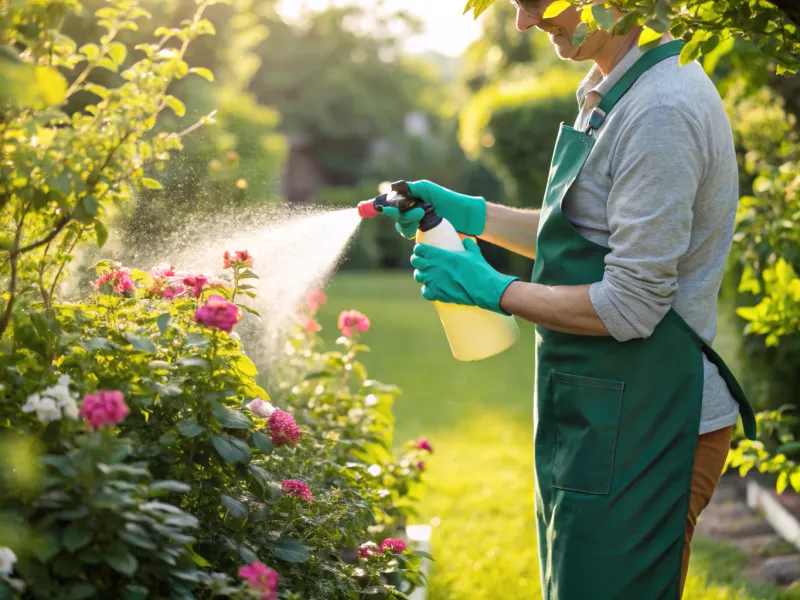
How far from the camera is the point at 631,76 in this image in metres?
1.89

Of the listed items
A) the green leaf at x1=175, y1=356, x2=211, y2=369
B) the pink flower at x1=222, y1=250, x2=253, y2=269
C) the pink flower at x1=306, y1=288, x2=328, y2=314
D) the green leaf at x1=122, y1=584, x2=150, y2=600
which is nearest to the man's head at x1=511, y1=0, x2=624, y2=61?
the pink flower at x1=222, y1=250, x2=253, y2=269

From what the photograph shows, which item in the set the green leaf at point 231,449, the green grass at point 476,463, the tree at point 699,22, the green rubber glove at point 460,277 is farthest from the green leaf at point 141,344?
the green grass at point 476,463

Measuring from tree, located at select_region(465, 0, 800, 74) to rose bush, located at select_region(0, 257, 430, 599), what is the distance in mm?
856

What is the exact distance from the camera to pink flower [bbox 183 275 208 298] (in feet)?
6.79

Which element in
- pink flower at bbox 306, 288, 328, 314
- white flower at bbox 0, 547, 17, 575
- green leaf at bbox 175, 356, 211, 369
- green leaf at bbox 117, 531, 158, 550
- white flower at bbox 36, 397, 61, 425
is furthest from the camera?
pink flower at bbox 306, 288, 328, 314

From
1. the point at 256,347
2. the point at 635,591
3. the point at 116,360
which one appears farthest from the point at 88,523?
the point at 256,347

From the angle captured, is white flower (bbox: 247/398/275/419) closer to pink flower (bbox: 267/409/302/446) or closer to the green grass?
pink flower (bbox: 267/409/302/446)

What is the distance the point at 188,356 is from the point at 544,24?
1.05m

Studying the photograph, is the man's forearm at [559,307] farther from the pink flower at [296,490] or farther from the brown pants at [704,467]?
the pink flower at [296,490]

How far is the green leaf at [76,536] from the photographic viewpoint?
1.39 metres

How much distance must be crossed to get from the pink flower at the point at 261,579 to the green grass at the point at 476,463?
1951mm

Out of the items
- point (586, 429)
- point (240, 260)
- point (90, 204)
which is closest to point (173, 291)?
point (240, 260)

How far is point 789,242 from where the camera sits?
3.17 meters

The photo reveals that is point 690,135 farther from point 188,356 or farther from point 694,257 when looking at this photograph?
point 188,356
